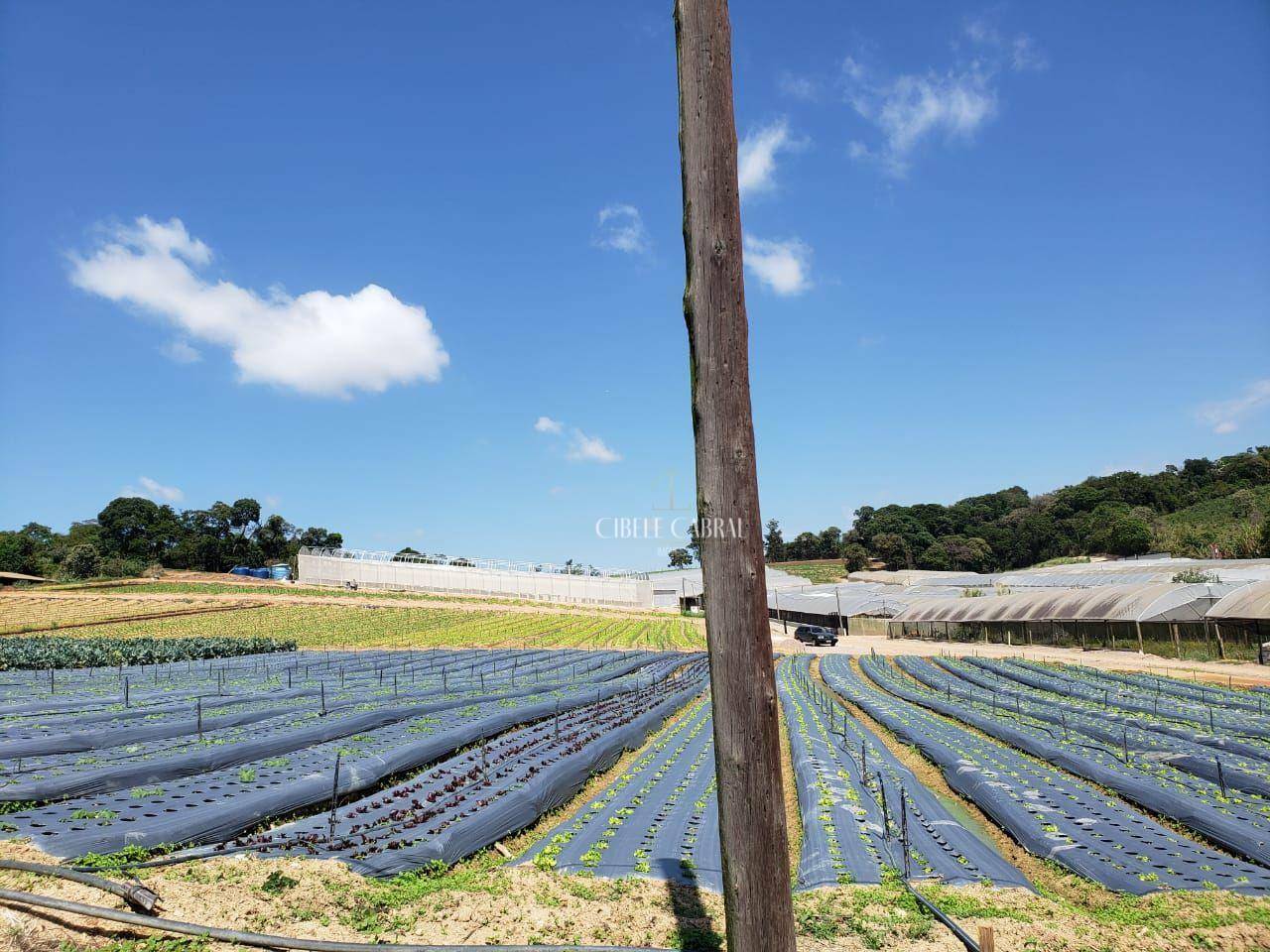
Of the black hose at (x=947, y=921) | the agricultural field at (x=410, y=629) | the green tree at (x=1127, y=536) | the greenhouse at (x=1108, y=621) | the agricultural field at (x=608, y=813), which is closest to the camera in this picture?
the black hose at (x=947, y=921)

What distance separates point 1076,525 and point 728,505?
113852 millimetres

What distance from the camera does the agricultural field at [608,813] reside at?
15.5ft

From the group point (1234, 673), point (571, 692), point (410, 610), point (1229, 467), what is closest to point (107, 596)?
point (410, 610)

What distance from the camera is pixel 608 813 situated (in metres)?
7.95

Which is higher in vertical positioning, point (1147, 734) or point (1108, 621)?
point (1108, 621)

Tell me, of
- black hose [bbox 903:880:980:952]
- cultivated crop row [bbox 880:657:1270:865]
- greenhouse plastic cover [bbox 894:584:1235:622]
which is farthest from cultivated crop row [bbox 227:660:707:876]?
greenhouse plastic cover [bbox 894:584:1235:622]

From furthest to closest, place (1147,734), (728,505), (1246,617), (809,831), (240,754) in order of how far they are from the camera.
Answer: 1. (1246,617)
2. (1147,734)
3. (240,754)
4. (809,831)
5. (728,505)

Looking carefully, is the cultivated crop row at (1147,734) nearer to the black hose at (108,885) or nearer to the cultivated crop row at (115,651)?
the black hose at (108,885)

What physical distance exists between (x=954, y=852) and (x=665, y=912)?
335cm

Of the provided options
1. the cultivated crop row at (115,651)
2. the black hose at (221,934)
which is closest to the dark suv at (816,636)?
the cultivated crop row at (115,651)

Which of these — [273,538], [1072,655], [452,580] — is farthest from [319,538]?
[1072,655]

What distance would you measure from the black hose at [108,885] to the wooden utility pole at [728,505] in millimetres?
3619

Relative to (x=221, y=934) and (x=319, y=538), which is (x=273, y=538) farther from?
(x=221, y=934)

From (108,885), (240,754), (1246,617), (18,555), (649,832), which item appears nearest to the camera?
(108,885)
